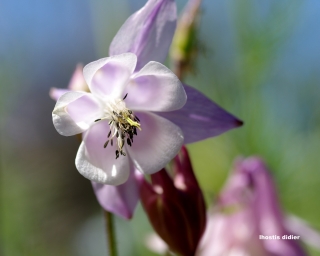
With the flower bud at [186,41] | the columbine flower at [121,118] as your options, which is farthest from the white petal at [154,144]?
the flower bud at [186,41]

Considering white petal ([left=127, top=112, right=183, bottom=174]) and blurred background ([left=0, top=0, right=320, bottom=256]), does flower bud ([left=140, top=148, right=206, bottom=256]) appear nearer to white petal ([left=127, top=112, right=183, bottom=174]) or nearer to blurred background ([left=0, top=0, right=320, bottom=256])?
white petal ([left=127, top=112, right=183, bottom=174])

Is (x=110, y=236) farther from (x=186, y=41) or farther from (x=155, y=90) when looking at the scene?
(x=186, y=41)

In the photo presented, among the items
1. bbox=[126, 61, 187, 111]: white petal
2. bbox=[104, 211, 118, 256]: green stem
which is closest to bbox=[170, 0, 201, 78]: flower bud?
bbox=[126, 61, 187, 111]: white petal

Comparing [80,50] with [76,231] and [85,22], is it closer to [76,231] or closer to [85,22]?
[85,22]

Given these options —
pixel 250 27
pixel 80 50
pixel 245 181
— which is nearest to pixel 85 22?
pixel 80 50

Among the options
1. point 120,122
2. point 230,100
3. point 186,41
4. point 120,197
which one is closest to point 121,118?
point 120,122
